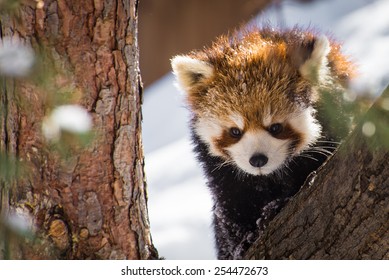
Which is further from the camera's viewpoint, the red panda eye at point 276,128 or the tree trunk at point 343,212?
the red panda eye at point 276,128

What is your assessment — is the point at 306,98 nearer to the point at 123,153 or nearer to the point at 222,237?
the point at 222,237

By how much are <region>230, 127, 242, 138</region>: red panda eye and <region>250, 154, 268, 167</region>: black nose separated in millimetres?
175

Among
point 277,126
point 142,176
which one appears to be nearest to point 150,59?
point 277,126

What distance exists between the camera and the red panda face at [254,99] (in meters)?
2.23

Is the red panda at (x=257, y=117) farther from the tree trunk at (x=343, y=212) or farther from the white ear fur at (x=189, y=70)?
the tree trunk at (x=343, y=212)

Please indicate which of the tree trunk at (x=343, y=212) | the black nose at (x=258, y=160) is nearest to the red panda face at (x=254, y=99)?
the black nose at (x=258, y=160)

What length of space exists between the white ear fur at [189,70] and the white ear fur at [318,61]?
42 cm

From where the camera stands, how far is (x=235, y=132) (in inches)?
91.8

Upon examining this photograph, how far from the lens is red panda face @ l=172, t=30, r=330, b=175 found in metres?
2.23

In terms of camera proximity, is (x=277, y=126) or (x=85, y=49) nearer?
(x=85, y=49)

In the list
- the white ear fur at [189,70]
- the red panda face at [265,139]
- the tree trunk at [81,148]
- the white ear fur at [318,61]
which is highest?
the white ear fur at [189,70]

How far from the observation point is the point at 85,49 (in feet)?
5.14

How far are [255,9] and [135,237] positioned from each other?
5.70 ft

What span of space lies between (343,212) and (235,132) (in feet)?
2.74
